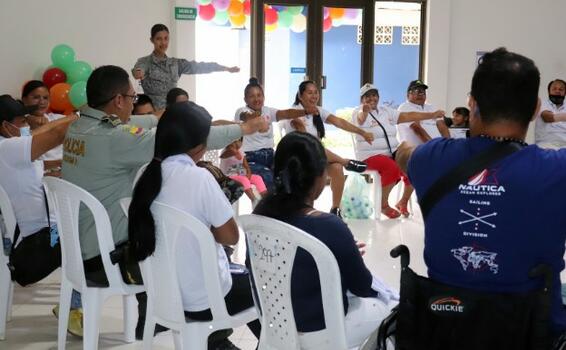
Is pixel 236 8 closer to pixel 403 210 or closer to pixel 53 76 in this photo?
pixel 53 76

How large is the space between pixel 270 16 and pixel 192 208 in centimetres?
613

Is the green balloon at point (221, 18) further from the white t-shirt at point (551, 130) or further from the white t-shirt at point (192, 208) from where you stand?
the white t-shirt at point (192, 208)

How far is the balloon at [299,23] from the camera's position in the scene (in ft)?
26.5

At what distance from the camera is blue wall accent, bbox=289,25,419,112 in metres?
8.28

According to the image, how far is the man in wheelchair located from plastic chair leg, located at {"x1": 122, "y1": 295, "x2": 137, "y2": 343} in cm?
179

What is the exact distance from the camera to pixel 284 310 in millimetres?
1929

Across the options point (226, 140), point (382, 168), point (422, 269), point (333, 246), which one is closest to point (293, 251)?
point (333, 246)

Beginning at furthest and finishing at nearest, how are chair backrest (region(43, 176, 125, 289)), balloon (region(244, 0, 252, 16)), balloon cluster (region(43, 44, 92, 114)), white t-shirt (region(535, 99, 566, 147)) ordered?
1. balloon (region(244, 0, 252, 16))
2. white t-shirt (region(535, 99, 566, 147))
3. balloon cluster (region(43, 44, 92, 114))
4. chair backrest (region(43, 176, 125, 289))

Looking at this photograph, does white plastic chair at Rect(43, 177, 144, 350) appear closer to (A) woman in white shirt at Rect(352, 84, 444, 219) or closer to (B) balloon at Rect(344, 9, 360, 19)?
(A) woman in white shirt at Rect(352, 84, 444, 219)

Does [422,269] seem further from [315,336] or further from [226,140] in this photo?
[315,336]

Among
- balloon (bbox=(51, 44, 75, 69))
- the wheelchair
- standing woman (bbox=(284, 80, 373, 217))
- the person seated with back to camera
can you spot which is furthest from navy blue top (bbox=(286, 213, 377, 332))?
balloon (bbox=(51, 44, 75, 69))

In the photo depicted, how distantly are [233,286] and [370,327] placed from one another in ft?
1.87

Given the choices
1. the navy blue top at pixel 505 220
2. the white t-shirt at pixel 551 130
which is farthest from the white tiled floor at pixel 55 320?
the white t-shirt at pixel 551 130

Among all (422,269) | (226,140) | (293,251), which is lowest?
(422,269)
